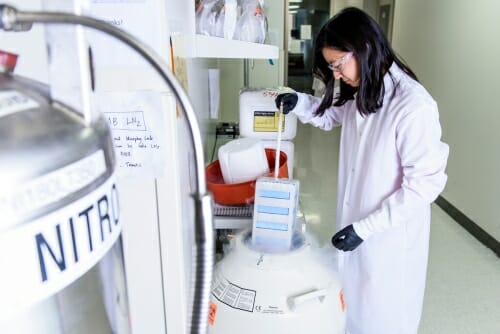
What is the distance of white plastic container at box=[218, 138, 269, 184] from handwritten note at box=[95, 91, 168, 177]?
Answer: 63 cm

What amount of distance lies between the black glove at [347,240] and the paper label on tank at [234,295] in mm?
439

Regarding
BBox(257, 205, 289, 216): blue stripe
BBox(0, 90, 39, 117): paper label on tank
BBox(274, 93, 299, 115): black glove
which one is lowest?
BBox(257, 205, 289, 216): blue stripe

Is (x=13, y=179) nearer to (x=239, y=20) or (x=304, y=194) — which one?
(x=239, y=20)

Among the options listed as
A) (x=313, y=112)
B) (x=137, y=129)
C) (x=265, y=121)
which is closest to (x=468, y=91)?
(x=313, y=112)

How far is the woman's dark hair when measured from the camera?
1291mm

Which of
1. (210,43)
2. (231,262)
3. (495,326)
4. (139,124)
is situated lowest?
(495,326)

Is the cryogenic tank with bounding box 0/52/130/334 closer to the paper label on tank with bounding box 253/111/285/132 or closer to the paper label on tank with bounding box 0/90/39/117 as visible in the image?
the paper label on tank with bounding box 0/90/39/117

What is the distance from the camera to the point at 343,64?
1.35m

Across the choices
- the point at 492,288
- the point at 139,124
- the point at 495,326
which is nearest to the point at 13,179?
the point at 139,124

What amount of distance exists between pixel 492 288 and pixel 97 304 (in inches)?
101

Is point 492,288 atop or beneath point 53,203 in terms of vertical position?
beneath

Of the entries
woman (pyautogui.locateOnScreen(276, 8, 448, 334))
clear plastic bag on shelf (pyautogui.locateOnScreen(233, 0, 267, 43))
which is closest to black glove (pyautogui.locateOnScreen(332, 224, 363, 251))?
woman (pyautogui.locateOnScreen(276, 8, 448, 334))

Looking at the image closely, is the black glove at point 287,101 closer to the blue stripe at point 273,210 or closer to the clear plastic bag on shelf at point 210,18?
the clear plastic bag on shelf at point 210,18

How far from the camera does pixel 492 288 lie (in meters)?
2.41
